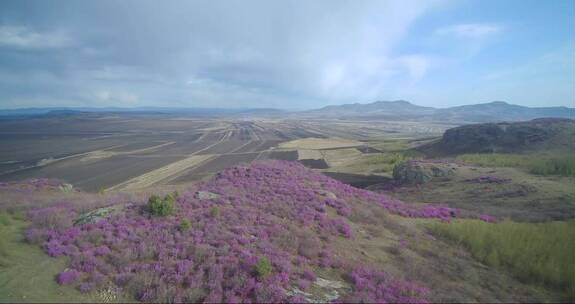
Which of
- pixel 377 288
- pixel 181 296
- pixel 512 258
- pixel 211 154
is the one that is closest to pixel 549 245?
pixel 512 258

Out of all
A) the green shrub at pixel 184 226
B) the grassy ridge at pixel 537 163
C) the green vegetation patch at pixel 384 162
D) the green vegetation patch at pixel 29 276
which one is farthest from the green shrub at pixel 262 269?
the green vegetation patch at pixel 384 162

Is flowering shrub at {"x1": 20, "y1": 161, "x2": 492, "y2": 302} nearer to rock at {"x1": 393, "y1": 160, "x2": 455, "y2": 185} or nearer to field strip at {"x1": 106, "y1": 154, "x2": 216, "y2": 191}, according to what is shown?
rock at {"x1": 393, "y1": 160, "x2": 455, "y2": 185}

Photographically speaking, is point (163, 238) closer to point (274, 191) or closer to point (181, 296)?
point (181, 296)

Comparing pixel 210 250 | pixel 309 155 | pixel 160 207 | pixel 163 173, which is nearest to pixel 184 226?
pixel 210 250

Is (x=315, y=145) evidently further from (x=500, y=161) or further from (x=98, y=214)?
(x=98, y=214)

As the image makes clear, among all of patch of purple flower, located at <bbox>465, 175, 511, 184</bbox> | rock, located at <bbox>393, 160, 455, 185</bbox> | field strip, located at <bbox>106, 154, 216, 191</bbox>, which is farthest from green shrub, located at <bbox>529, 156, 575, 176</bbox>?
field strip, located at <bbox>106, 154, 216, 191</bbox>

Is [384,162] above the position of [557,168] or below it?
below
